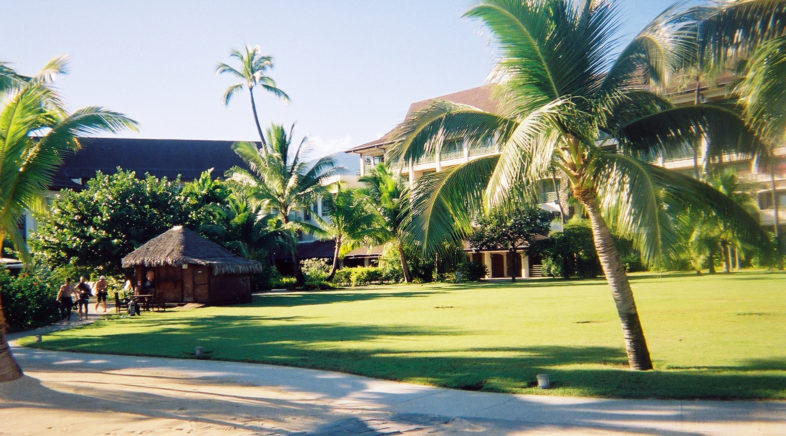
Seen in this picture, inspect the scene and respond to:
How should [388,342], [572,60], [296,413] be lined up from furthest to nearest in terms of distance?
[388,342] → [572,60] → [296,413]

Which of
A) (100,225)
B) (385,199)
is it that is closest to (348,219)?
(385,199)

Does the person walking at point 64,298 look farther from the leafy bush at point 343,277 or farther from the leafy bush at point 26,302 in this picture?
the leafy bush at point 343,277

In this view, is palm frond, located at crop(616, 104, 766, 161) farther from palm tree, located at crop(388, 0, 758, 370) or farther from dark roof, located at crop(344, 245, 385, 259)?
dark roof, located at crop(344, 245, 385, 259)

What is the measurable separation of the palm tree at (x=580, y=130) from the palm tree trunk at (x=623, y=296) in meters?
0.01

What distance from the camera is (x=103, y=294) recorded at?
25.5 m

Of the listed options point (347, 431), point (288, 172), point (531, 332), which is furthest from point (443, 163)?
point (347, 431)

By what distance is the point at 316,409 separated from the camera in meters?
7.68

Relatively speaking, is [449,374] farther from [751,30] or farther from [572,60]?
[751,30]

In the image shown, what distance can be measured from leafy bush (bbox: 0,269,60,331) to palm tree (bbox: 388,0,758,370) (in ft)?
47.6

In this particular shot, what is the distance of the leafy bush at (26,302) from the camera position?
18438 mm

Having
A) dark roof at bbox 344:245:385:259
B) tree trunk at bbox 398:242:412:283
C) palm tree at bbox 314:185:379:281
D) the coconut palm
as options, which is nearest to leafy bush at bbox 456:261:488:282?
tree trunk at bbox 398:242:412:283

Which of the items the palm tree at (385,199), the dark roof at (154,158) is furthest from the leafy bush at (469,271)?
the dark roof at (154,158)

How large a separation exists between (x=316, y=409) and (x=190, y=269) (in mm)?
20455

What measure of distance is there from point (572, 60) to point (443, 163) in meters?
38.5
